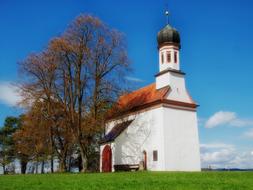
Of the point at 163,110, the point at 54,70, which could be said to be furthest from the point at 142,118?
the point at 54,70

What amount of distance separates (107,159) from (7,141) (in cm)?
2676

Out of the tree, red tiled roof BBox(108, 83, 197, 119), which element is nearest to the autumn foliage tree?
red tiled roof BBox(108, 83, 197, 119)

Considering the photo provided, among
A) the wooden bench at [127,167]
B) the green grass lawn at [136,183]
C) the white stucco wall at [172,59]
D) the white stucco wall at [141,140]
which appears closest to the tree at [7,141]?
the white stucco wall at [141,140]

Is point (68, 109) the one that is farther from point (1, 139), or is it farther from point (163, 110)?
point (1, 139)

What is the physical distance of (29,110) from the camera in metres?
32.0

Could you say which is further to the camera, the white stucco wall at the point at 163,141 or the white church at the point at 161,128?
the white church at the point at 161,128

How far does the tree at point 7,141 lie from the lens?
59.1 meters

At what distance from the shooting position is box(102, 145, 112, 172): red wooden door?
38.9 meters

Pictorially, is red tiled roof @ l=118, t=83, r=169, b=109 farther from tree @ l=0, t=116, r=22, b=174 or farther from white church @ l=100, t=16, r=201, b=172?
tree @ l=0, t=116, r=22, b=174

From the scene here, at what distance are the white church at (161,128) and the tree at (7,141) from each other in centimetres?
2489

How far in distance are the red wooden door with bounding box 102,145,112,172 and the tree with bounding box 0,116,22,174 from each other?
80.2ft

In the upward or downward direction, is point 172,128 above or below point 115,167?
above

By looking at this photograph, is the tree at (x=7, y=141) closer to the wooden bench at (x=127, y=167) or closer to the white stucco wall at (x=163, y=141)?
the white stucco wall at (x=163, y=141)

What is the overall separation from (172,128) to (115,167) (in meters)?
7.20
